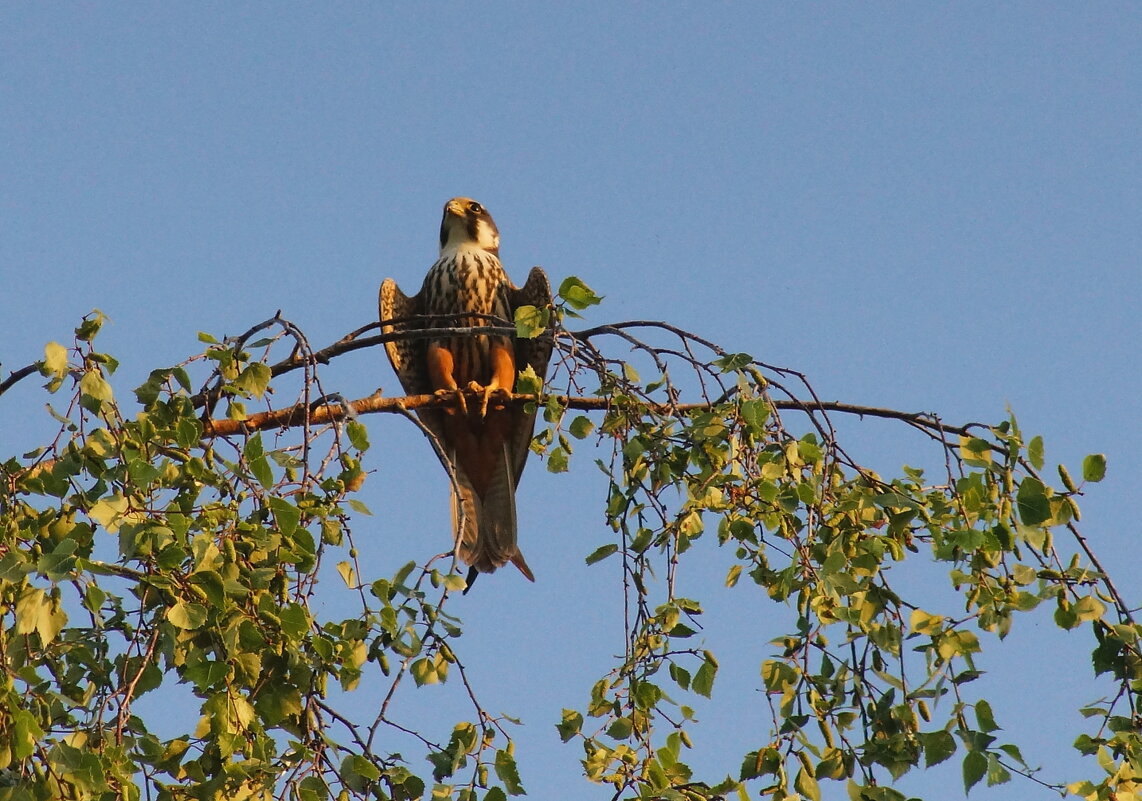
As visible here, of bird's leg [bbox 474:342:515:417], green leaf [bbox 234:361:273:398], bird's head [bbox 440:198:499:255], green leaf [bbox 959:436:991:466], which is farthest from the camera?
bird's head [bbox 440:198:499:255]

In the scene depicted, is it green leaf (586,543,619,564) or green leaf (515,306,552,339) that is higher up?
green leaf (515,306,552,339)

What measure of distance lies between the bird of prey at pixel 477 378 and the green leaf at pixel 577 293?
82.0 inches

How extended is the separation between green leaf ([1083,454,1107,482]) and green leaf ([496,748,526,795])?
3.45 feet

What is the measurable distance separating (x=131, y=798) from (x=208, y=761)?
0.61ft

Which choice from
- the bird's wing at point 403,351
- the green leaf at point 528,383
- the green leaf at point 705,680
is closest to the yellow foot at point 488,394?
the bird's wing at point 403,351

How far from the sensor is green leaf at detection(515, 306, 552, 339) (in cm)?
256

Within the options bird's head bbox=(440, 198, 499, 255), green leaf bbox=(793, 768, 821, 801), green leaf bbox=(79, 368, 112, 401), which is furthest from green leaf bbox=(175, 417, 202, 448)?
bird's head bbox=(440, 198, 499, 255)

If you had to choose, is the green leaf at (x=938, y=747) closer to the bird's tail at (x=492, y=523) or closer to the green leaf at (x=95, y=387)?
the green leaf at (x=95, y=387)

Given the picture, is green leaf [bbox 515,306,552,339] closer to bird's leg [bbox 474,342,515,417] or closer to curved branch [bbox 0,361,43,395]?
curved branch [bbox 0,361,43,395]

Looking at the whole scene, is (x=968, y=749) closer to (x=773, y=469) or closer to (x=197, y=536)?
(x=773, y=469)

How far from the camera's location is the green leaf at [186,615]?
203 cm

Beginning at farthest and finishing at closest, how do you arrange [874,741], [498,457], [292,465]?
A: [498,457], [292,465], [874,741]

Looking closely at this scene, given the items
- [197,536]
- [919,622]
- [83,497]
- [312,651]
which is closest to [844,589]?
[919,622]

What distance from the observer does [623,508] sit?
2.64 meters
